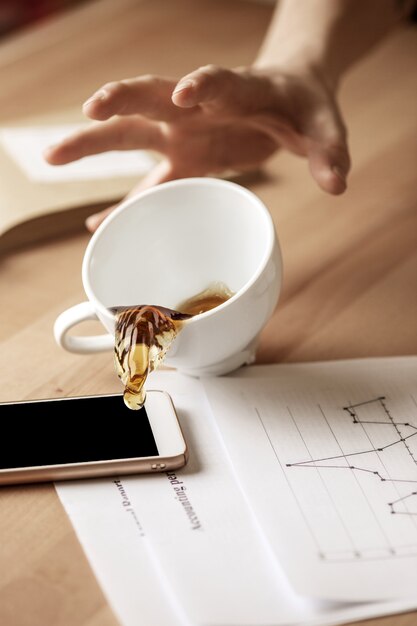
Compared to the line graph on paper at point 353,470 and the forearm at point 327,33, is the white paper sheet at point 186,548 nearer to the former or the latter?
the line graph on paper at point 353,470

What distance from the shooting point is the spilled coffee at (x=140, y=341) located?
60cm

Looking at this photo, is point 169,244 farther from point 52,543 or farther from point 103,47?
point 103,47

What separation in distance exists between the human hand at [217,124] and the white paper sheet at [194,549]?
0.97 ft

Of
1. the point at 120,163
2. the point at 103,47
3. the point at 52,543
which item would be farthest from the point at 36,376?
the point at 103,47

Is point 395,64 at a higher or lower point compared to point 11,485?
lower

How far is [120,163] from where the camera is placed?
0.95 metres

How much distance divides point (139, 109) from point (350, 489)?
1.33ft

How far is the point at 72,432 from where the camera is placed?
1.98 feet

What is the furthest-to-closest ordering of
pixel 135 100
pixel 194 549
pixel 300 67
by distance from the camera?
1. pixel 300 67
2. pixel 135 100
3. pixel 194 549

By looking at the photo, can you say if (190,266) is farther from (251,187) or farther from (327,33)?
(327,33)

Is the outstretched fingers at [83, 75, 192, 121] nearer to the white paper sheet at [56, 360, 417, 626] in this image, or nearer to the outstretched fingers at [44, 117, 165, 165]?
the outstretched fingers at [44, 117, 165, 165]

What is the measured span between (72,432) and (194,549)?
127 millimetres

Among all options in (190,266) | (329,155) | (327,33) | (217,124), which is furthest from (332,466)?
(327,33)

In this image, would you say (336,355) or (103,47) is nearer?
(336,355)
